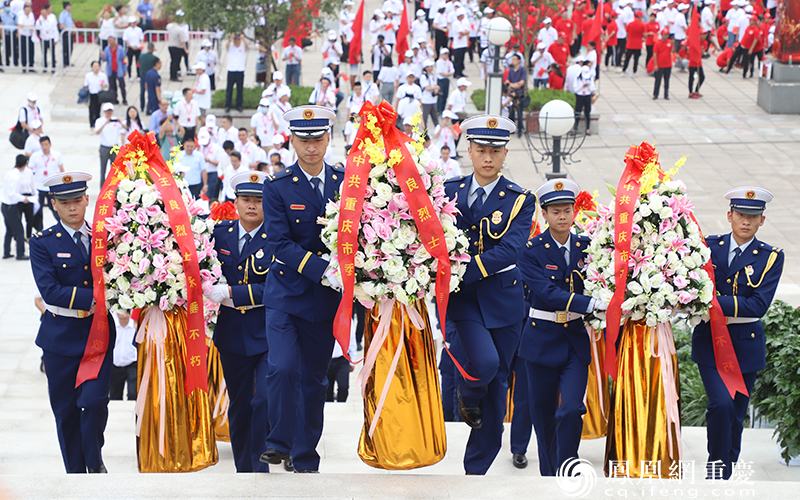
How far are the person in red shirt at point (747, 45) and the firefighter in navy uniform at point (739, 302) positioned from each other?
69.7ft

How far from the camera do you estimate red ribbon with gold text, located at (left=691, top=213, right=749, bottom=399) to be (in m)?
6.60

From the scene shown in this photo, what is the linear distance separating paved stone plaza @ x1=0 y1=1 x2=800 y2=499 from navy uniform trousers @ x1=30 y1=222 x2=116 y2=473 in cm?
41

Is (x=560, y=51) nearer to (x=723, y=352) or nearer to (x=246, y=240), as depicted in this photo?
(x=723, y=352)

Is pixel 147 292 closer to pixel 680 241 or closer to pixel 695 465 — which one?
pixel 680 241

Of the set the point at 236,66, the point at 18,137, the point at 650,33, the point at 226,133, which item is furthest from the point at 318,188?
the point at 650,33

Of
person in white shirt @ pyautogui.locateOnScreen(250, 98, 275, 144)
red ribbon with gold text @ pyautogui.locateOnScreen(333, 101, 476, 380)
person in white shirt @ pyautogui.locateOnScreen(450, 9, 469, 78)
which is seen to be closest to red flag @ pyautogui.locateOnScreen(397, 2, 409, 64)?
person in white shirt @ pyautogui.locateOnScreen(450, 9, 469, 78)

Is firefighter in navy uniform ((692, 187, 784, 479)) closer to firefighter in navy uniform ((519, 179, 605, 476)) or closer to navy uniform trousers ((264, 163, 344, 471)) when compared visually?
firefighter in navy uniform ((519, 179, 605, 476))

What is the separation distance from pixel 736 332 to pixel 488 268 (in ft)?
7.06

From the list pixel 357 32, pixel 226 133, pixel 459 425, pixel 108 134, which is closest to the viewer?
pixel 459 425

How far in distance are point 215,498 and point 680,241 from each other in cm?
336

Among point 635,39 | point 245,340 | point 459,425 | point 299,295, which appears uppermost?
point 635,39

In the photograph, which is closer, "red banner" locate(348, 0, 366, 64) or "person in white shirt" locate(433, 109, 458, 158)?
"person in white shirt" locate(433, 109, 458, 158)

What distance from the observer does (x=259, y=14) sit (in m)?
22.0

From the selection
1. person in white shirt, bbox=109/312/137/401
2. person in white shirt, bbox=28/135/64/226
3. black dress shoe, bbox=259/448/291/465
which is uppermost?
person in white shirt, bbox=28/135/64/226
